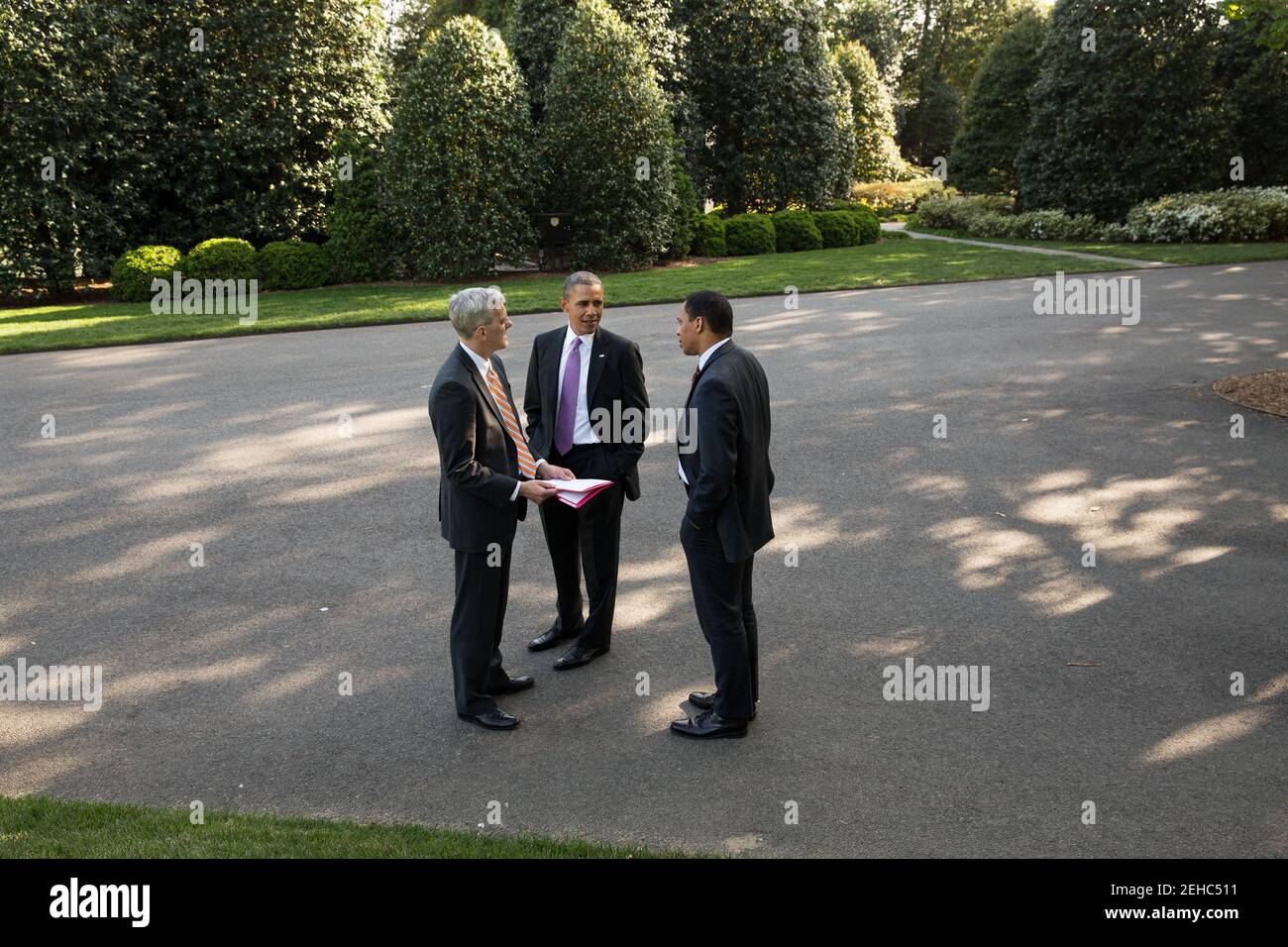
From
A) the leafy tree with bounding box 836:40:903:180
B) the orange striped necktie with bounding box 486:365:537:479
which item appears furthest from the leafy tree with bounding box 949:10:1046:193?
the orange striped necktie with bounding box 486:365:537:479

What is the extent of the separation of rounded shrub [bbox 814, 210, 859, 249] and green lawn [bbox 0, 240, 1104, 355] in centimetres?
241

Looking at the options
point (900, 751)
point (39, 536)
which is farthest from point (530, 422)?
point (39, 536)

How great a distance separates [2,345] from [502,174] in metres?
11.6

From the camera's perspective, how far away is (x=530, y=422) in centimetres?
637

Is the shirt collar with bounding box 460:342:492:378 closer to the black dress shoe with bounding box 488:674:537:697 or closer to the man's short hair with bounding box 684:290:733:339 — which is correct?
the man's short hair with bounding box 684:290:733:339

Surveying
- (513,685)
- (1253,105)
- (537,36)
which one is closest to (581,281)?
(513,685)

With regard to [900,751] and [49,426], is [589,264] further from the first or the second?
[900,751]

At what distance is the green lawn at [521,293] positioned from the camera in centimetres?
1795

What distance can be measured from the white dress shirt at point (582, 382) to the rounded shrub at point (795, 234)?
2458cm

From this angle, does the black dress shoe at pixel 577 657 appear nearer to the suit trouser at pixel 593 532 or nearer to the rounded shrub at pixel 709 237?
the suit trouser at pixel 593 532

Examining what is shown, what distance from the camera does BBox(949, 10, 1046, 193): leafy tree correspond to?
37719 mm

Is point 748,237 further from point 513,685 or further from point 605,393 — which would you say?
point 513,685

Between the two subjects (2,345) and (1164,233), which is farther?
(1164,233)

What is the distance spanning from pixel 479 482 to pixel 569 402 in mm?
1158
